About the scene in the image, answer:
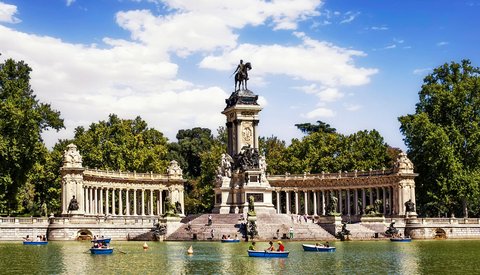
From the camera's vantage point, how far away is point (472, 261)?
138ft

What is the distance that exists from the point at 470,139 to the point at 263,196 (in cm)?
2567

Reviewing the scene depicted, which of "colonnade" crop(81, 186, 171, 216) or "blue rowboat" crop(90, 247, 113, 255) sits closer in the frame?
"blue rowboat" crop(90, 247, 113, 255)

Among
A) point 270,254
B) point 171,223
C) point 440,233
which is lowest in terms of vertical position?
point 440,233

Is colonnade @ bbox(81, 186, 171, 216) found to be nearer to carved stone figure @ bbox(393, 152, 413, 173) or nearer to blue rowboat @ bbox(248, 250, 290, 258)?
carved stone figure @ bbox(393, 152, 413, 173)

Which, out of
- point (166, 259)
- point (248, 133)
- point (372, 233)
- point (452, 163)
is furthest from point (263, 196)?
point (166, 259)

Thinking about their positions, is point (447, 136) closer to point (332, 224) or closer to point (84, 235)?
point (332, 224)

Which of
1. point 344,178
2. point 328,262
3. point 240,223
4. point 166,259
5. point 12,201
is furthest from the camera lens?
point 344,178

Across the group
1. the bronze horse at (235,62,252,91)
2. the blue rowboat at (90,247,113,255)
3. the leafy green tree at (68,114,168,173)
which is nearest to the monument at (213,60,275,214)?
the bronze horse at (235,62,252,91)

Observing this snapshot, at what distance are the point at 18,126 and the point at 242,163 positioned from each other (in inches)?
987

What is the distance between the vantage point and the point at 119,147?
103312 mm

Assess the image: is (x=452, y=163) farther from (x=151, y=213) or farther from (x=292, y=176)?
(x=151, y=213)

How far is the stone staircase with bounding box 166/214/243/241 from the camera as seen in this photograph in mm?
70250

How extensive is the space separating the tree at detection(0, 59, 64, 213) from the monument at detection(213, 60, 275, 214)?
19.9 metres

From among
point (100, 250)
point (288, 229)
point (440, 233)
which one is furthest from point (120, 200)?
point (100, 250)
